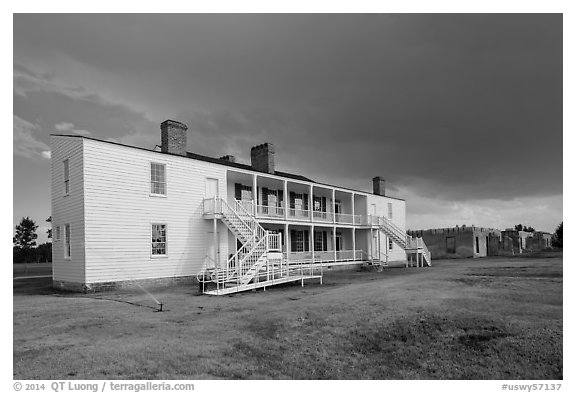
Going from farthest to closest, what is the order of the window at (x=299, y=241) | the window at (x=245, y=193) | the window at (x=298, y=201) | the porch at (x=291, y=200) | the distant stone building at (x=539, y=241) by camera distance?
the distant stone building at (x=539, y=241) → the window at (x=298, y=201) → the window at (x=299, y=241) → the window at (x=245, y=193) → the porch at (x=291, y=200)

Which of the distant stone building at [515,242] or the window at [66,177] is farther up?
the window at [66,177]

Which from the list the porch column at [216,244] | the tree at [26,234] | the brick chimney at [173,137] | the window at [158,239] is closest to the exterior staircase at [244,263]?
the porch column at [216,244]

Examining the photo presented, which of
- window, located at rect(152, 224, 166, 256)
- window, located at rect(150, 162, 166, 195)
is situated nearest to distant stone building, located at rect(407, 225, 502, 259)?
window, located at rect(152, 224, 166, 256)

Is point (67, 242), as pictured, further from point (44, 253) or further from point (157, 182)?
point (44, 253)

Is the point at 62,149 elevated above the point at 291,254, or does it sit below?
above

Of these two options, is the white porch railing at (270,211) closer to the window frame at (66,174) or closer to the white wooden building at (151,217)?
the white wooden building at (151,217)

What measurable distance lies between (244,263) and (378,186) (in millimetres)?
23902

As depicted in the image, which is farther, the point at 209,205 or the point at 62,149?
the point at 209,205

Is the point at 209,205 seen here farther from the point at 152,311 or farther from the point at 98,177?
the point at 152,311

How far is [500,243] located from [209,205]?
42.9m

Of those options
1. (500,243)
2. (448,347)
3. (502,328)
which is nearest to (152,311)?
(448,347)

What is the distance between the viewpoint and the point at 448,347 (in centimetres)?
1004

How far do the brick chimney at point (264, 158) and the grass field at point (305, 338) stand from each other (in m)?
16.0

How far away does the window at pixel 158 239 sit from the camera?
71.1ft
